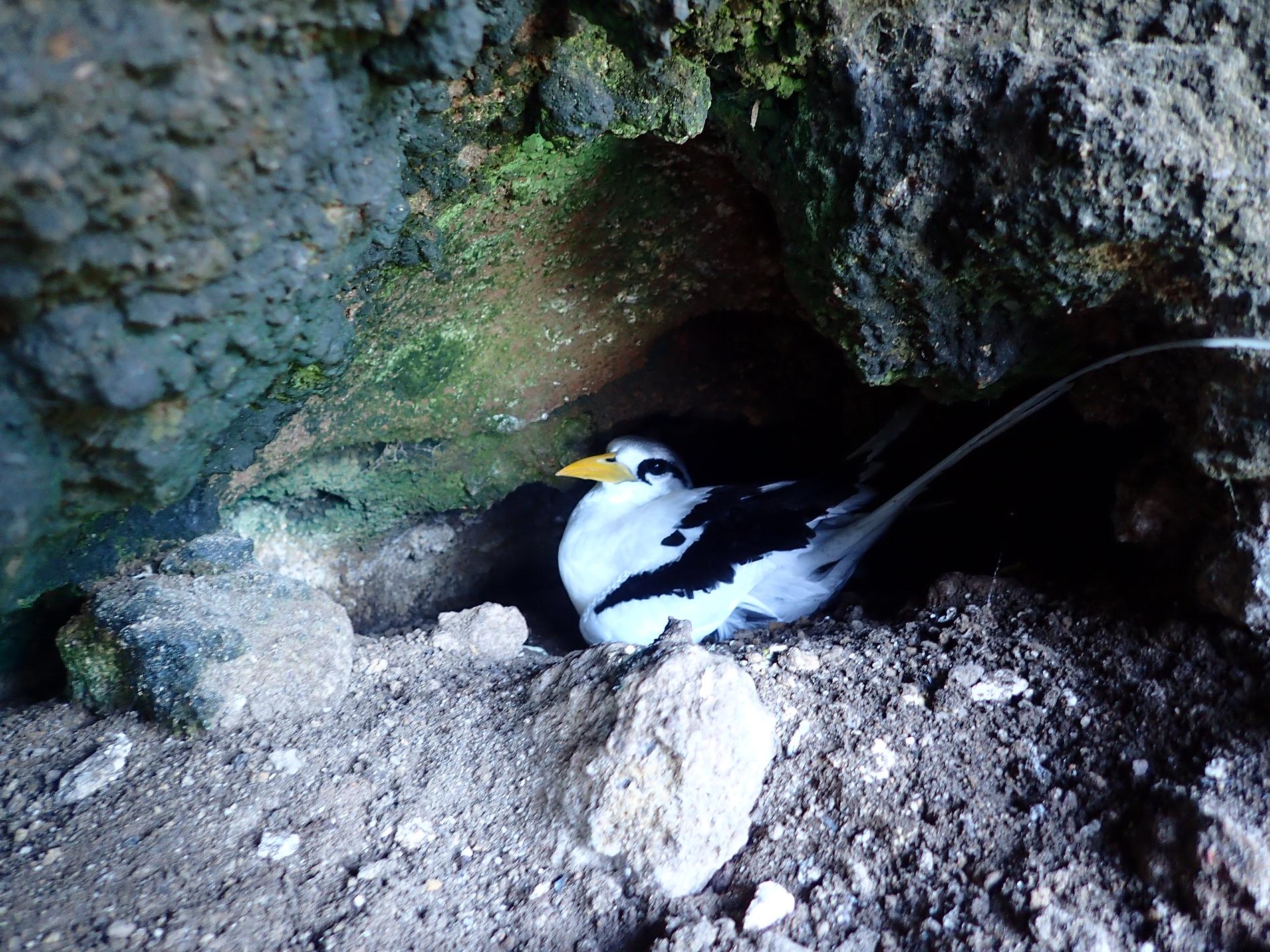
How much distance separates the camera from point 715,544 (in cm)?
327

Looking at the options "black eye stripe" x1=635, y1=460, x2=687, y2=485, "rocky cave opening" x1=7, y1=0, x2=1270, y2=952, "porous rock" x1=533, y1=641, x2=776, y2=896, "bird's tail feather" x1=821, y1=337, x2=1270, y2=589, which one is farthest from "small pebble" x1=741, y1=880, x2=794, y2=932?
"black eye stripe" x1=635, y1=460, x2=687, y2=485

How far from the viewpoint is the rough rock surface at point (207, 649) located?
2037 millimetres

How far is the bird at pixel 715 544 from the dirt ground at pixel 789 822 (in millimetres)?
1091

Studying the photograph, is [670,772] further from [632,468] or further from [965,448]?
[632,468]

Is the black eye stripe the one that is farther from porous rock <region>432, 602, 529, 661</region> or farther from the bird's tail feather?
porous rock <region>432, 602, 529, 661</region>

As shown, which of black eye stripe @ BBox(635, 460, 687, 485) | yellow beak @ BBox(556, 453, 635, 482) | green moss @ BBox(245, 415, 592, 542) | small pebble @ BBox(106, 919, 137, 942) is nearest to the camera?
small pebble @ BBox(106, 919, 137, 942)

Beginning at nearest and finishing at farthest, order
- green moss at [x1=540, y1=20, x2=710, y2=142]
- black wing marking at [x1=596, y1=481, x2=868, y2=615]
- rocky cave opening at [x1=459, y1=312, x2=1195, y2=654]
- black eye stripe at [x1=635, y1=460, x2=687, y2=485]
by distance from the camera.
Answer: green moss at [x1=540, y1=20, x2=710, y2=142], rocky cave opening at [x1=459, y1=312, x2=1195, y2=654], black wing marking at [x1=596, y1=481, x2=868, y2=615], black eye stripe at [x1=635, y1=460, x2=687, y2=485]

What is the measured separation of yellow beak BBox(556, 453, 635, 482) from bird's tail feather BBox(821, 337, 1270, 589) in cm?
95

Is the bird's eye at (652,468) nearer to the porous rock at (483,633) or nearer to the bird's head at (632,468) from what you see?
the bird's head at (632,468)

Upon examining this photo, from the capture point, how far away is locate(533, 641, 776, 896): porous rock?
1.68 metres

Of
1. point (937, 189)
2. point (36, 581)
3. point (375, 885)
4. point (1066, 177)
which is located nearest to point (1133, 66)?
point (1066, 177)

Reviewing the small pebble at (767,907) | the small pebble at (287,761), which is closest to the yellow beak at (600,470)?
the small pebble at (287,761)

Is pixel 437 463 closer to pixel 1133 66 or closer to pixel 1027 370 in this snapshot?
pixel 1027 370

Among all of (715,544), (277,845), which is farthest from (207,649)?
(715,544)
